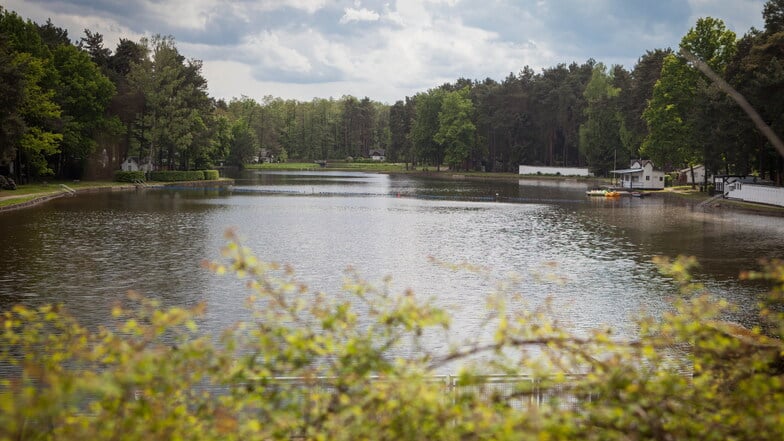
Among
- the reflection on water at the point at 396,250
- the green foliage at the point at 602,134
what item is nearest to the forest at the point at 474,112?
the green foliage at the point at 602,134

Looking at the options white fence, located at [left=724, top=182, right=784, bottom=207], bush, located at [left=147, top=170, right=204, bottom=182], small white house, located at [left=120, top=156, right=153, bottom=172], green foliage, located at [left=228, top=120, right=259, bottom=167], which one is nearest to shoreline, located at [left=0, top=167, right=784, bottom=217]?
white fence, located at [left=724, top=182, right=784, bottom=207]

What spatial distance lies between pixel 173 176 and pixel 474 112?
274 ft

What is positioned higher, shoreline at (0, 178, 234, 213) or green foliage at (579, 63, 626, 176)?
green foliage at (579, 63, 626, 176)

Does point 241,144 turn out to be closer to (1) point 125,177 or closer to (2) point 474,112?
(2) point 474,112

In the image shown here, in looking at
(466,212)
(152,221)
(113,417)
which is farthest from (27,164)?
(113,417)

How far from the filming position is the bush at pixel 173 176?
309 ft

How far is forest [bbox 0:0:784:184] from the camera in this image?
6294 centimetres

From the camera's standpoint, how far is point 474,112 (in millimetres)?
161125

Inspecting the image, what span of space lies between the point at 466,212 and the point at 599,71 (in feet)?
296

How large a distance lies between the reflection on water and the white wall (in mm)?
68832

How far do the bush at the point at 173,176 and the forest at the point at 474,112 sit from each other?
2.49 meters

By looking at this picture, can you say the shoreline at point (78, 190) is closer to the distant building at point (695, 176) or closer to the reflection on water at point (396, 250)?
the reflection on water at point (396, 250)

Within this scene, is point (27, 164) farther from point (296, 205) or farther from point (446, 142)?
point (446, 142)

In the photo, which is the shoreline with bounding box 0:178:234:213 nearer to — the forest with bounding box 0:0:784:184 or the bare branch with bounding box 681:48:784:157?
the forest with bounding box 0:0:784:184
